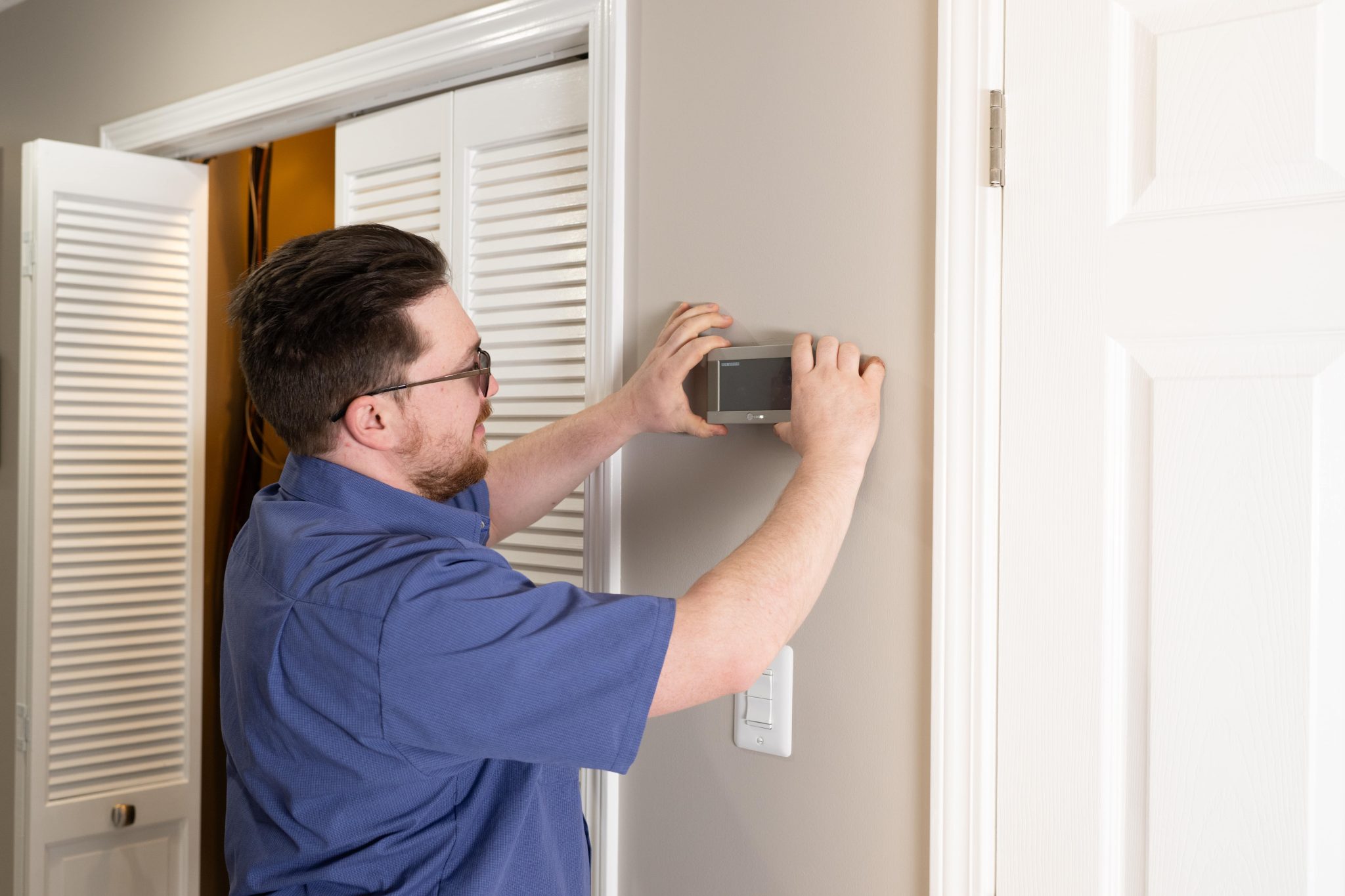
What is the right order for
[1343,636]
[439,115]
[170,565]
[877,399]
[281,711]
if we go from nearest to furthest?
[1343,636] → [281,711] → [877,399] → [439,115] → [170,565]

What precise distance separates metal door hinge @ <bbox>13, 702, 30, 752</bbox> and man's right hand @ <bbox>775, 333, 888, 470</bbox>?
1.91m

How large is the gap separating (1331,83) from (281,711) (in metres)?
1.20

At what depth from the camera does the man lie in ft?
3.15

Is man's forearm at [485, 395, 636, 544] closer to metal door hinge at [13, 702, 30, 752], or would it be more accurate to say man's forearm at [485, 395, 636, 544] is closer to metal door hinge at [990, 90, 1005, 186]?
metal door hinge at [990, 90, 1005, 186]

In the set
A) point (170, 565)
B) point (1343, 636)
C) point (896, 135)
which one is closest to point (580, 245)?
point (896, 135)

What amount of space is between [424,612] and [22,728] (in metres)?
1.78

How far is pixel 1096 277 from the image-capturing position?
43.0 inches

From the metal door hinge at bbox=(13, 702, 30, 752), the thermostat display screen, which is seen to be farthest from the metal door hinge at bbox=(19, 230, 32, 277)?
the thermostat display screen

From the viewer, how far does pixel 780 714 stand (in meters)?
1.30

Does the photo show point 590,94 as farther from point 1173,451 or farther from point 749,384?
point 1173,451

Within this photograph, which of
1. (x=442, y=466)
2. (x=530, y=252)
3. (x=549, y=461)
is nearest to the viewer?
(x=442, y=466)

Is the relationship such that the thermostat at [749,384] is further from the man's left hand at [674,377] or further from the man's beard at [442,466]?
the man's beard at [442,466]

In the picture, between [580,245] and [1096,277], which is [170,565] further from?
[1096,277]

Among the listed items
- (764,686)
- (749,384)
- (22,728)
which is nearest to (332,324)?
(749,384)
